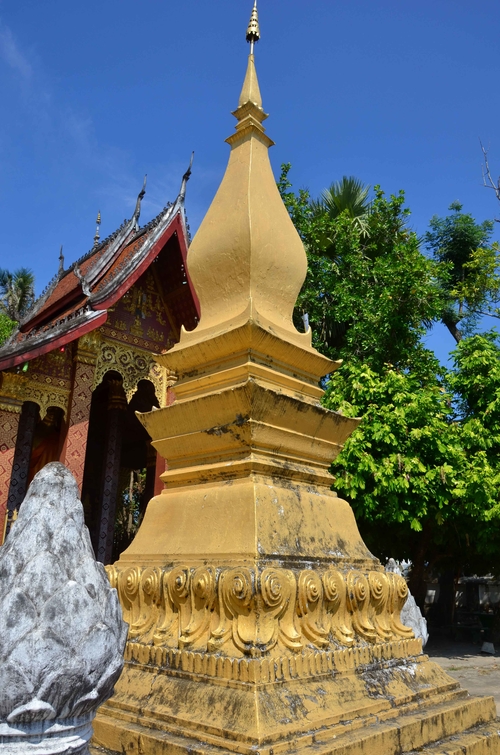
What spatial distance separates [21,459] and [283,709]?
24.3 ft

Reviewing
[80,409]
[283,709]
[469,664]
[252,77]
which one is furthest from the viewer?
[469,664]

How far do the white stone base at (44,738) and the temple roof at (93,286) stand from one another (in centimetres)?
606

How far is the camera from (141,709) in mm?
2043

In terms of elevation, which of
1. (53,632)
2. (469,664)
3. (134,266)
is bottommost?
(469,664)

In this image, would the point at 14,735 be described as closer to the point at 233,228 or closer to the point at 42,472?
the point at 42,472

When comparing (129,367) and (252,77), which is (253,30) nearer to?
(252,77)

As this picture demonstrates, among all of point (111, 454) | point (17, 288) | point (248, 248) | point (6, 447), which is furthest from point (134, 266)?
point (17, 288)

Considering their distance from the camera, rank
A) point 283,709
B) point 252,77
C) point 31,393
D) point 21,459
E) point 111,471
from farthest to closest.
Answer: point 111,471
point 21,459
point 31,393
point 252,77
point 283,709

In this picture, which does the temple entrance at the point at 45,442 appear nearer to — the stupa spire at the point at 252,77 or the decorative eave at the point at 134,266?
the decorative eave at the point at 134,266

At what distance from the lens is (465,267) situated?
619 inches

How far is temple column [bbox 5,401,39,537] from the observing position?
8.20 meters

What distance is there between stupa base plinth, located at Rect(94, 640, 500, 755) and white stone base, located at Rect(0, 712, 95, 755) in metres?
0.54

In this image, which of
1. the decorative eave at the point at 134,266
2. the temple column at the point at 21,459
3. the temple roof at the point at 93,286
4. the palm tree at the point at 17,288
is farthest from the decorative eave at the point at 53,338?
the palm tree at the point at 17,288

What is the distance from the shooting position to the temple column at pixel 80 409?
7.30 meters
